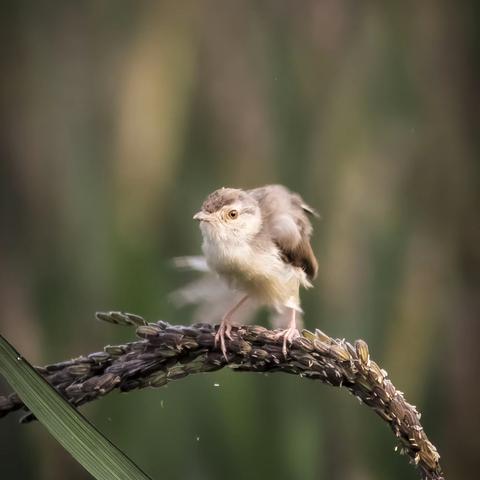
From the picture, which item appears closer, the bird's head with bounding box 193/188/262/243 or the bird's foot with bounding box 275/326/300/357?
the bird's foot with bounding box 275/326/300/357

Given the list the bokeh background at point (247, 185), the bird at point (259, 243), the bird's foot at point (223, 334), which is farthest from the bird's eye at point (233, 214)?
the bokeh background at point (247, 185)

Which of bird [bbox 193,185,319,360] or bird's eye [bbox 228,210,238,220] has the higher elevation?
bird's eye [bbox 228,210,238,220]

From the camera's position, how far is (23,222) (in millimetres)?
1842

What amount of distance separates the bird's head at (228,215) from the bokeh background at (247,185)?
34cm

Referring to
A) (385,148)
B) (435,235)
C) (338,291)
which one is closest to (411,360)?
(338,291)

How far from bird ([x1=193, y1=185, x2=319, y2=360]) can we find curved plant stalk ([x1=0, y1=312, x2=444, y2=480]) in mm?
207

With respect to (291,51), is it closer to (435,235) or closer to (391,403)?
(435,235)

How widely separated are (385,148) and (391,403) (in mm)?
1062

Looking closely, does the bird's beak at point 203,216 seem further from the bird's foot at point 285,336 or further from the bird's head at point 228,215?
the bird's foot at point 285,336

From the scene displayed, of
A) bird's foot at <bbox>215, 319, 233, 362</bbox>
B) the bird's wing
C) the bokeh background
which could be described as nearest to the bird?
the bird's wing

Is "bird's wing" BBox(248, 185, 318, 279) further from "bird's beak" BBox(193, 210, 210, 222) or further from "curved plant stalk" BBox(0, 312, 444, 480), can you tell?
"curved plant stalk" BBox(0, 312, 444, 480)

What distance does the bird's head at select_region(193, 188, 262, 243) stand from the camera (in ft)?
3.92

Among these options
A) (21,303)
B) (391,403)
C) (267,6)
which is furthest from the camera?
(267,6)

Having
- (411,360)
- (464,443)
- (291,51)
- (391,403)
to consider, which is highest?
(291,51)
